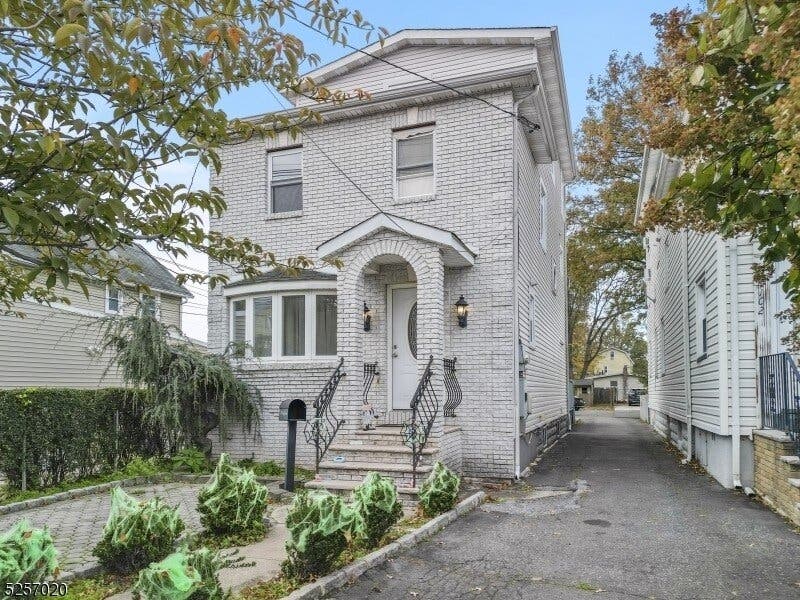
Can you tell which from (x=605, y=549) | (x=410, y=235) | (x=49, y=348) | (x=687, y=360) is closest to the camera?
(x=605, y=549)

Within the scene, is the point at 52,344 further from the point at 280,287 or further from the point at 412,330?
the point at 412,330

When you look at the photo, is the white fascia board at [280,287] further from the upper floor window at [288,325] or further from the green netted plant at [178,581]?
the green netted plant at [178,581]

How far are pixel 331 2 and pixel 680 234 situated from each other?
11168 millimetres

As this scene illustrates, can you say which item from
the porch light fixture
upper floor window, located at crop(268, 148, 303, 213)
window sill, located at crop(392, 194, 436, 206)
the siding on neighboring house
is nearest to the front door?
the porch light fixture

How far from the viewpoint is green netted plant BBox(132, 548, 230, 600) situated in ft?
11.9

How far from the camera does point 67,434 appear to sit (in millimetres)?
9320

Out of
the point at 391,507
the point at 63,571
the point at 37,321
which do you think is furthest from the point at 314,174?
the point at 37,321

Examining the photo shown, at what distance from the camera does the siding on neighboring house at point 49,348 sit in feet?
54.4

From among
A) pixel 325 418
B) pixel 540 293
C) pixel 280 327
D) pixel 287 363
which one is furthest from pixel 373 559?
pixel 540 293

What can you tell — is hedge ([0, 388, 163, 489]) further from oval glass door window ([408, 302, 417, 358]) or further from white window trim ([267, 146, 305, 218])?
oval glass door window ([408, 302, 417, 358])

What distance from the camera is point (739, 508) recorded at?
7.87 m

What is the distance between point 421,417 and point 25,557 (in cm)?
589

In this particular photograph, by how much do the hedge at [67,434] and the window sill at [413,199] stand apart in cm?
532

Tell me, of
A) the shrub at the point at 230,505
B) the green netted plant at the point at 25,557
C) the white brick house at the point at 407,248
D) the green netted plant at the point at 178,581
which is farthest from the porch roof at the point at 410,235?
the green netted plant at the point at 178,581
